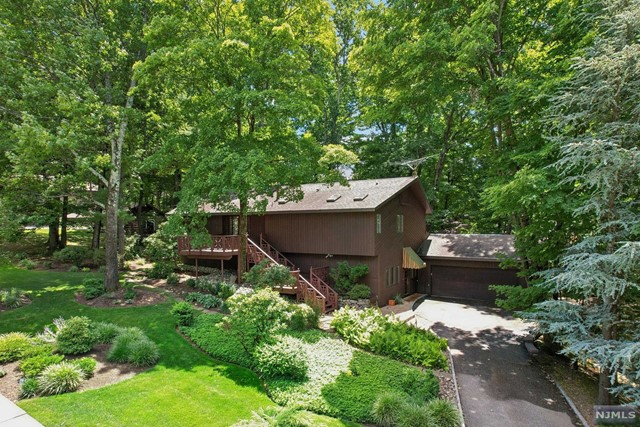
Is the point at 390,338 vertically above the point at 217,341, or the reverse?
the point at 390,338

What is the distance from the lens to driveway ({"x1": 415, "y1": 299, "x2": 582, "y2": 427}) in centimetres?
815

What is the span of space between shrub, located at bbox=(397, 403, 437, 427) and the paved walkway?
7.25 meters

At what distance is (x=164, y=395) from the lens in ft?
25.5

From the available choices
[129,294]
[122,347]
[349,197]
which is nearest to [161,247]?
[129,294]

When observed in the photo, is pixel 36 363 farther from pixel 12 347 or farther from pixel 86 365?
pixel 12 347

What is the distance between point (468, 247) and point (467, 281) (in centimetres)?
223

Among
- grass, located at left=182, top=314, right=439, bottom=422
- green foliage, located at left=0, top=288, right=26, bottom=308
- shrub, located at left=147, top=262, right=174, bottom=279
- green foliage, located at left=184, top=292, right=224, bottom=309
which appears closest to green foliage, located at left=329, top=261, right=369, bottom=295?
grass, located at left=182, top=314, right=439, bottom=422

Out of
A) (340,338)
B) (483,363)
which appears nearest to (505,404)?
(483,363)

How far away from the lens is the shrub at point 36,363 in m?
7.94

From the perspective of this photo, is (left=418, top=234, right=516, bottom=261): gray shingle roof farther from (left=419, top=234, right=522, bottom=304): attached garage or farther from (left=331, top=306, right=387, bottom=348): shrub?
(left=331, top=306, right=387, bottom=348): shrub

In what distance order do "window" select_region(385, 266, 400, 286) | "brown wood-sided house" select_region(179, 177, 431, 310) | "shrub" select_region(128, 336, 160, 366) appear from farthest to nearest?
"window" select_region(385, 266, 400, 286) → "brown wood-sided house" select_region(179, 177, 431, 310) → "shrub" select_region(128, 336, 160, 366)

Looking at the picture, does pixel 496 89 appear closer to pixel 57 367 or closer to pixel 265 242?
pixel 265 242

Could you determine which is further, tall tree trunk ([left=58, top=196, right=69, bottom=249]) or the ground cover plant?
tall tree trunk ([left=58, top=196, right=69, bottom=249])

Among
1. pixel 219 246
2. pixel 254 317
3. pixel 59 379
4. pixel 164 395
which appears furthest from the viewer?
pixel 219 246
